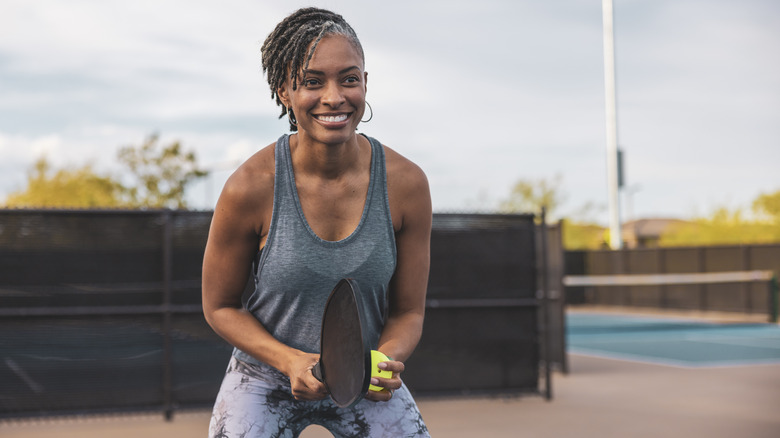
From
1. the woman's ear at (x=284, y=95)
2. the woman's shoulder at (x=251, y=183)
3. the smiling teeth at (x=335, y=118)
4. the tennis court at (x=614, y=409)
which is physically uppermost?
the woman's ear at (x=284, y=95)

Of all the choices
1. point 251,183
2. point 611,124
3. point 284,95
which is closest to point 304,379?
point 251,183

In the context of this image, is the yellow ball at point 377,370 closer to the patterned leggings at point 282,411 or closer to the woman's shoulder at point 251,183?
the patterned leggings at point 282,411

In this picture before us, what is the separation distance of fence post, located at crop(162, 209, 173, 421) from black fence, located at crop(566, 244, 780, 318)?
18099mm

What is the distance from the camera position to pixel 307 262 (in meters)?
2.38

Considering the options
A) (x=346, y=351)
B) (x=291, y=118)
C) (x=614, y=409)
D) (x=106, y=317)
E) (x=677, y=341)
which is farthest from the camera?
(x=677, y=341)

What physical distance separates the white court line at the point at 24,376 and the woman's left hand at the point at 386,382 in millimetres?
6751

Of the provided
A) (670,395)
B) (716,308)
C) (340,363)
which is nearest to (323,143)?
(340,363)

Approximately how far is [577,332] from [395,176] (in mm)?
19180

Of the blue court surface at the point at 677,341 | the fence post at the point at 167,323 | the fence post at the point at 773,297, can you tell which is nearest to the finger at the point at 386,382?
the fence post at the point at 167,323

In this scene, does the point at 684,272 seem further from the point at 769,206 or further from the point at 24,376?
the point at 24,376

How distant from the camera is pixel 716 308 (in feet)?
84.5

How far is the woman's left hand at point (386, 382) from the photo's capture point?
2.15 meters

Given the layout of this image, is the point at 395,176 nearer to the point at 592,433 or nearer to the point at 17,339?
the point at 592,433

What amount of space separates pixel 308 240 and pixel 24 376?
261 inches
